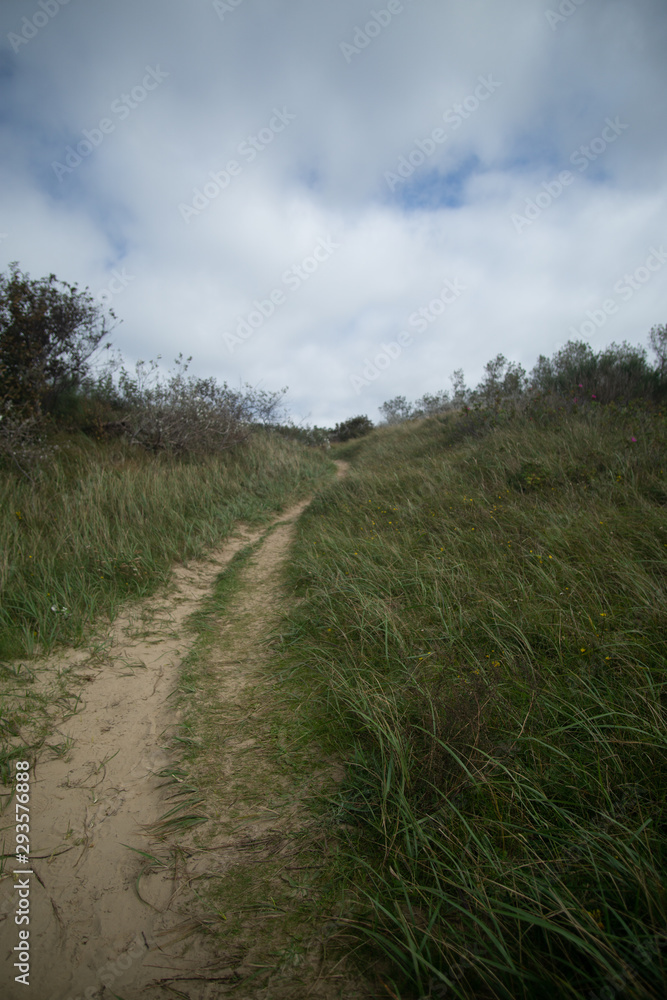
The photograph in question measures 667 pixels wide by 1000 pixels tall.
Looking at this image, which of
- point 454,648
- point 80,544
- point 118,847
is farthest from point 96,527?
point 454,648

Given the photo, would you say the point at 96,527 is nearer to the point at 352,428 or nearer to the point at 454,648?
the point at 454,648

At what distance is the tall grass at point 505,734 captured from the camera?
1239 millimetres

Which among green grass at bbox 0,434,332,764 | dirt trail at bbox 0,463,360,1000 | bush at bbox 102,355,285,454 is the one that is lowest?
dirt trail at bbox 0,463,360,1000

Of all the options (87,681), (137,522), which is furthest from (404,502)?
(87,681)

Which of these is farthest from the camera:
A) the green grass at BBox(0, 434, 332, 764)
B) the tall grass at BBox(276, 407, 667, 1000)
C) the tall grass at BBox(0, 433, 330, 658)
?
the tall grass at BBox(0, 433, 330, 658)

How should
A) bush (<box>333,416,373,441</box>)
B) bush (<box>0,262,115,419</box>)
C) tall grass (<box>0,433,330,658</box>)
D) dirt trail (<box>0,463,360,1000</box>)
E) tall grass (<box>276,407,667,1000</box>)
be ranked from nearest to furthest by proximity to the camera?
tall grass (<box>276,407,667,1000</box>) < dirt trail (<box>0,463,360,1000</box>) < tall grass (<box>0,433,330,658</box>) < bush (<box>0,262,115,419</box>) < bush (<box>333,416,373,441</box>)

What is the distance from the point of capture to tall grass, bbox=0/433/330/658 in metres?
3.50

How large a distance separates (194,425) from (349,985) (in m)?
9.72

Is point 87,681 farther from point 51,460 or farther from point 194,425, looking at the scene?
point 194,425

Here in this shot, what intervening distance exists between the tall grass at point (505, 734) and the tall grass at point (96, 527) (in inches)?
74.0

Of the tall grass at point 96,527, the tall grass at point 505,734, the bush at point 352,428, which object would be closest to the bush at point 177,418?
the tall grass at point 96,527

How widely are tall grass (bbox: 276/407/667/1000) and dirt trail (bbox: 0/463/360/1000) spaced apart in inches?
16.3

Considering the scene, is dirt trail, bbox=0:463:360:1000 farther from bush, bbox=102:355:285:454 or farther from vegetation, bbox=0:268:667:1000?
bush, bbox=102:355:285:454

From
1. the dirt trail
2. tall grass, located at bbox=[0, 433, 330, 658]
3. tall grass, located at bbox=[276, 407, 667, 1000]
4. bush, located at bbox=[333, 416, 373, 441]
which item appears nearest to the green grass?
tall grass, located at bbox=[0, 433, 330, 658]
